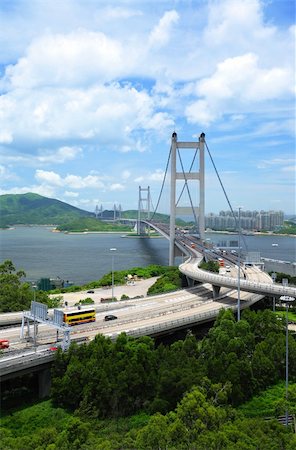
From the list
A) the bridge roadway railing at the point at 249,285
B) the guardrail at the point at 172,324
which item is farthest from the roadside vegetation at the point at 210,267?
the guardrail at the point at 172,324

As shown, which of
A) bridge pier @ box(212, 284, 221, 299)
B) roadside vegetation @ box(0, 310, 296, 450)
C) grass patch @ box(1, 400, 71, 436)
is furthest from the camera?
bridge pier @ box(212, 284, 221, 299)

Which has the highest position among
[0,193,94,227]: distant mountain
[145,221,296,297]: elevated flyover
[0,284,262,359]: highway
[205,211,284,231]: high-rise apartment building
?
[0,193,94,227]: distant mountain

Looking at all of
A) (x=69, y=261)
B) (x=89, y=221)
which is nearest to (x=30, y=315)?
(x=69, y=261)

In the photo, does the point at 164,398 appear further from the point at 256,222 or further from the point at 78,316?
the point at 256,222

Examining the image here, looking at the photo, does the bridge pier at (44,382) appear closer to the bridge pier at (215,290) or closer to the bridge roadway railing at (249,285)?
the bridge roadway railing at (249,285)

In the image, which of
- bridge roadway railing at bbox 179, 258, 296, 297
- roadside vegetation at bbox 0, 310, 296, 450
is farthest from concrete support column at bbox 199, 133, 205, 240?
roadside vegetation at bbox 0, 310, 296, 450

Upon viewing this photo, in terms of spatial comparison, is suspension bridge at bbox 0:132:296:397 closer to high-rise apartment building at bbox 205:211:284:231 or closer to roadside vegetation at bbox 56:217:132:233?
roadside vegetation at bbox 56:217:132:233
